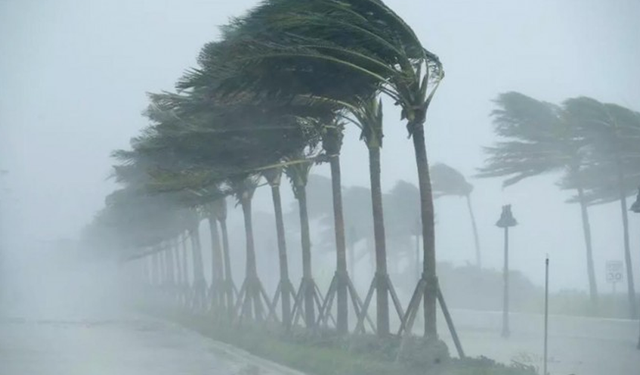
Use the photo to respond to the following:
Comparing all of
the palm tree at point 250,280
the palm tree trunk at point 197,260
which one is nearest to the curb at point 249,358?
the palm tree at point 250,280

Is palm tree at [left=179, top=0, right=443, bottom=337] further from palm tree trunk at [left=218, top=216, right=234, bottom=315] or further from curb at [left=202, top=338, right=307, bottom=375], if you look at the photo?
palm tree trunk at [left=218, top=216, right=234, bottom=315]

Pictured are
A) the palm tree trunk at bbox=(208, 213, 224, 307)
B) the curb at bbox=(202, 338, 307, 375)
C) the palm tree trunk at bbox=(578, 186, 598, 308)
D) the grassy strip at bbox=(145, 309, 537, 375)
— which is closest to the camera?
the grassy strip at bbox=(145, 309, 537, 375)

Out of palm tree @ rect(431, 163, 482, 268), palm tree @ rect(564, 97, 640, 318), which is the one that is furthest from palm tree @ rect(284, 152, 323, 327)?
palm tree @ rect(431, 163, 482, 268)

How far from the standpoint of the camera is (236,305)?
41.4 m

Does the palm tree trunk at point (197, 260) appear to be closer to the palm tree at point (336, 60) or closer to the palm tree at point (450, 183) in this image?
the palm tree at point (450, 183)

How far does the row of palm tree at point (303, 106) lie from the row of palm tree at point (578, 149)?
11050 millimetres

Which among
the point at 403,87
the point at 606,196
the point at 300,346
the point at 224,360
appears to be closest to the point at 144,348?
the point at 224,360

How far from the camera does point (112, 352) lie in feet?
104

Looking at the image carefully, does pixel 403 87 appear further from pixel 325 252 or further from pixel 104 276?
pixel 104 276

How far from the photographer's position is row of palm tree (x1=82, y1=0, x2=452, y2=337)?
818 inches

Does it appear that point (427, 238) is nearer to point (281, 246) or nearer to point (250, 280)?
point (281, 246)

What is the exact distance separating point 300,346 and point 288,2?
9.90 m

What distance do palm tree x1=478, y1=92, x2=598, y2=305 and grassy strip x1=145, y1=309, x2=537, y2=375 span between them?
43.0 ft

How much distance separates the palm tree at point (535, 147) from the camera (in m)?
40.8
